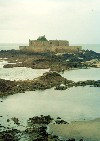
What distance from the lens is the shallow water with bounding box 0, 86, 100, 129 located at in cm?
2556

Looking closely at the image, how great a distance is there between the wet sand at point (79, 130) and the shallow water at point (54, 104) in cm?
195

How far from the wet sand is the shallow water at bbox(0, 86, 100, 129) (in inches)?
76.8

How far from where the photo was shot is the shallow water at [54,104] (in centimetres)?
2556

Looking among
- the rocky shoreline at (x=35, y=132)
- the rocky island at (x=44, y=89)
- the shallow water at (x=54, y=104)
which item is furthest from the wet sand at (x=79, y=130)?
the shallow water at (x=54, y=104)

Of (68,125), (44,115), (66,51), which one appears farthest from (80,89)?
(66,51)

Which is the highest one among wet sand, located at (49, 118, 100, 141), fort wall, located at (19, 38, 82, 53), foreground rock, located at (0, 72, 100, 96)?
fort wall, located at (19, 38, 82, 53)

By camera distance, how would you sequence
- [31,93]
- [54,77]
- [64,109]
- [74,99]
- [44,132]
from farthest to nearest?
[54,77] < [31,93] < [74,99] < [64,109] < [44,132]

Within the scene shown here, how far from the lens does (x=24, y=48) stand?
96000 millimetres

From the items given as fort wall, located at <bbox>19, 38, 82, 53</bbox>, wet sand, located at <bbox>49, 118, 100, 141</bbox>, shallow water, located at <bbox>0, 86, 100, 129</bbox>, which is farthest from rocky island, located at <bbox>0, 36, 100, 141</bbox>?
fort wall, located at <bbox>19, 38, 82, 53</bbox>

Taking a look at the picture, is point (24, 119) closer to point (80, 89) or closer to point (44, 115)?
point (44, 115)

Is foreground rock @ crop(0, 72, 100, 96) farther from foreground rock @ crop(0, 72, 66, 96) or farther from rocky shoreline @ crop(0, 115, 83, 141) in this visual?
rocky shoreline @ crop(0, 115, 83, 141)

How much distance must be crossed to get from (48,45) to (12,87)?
5427 cm

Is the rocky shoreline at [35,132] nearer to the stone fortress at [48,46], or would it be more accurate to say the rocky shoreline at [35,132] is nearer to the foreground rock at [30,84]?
the foreground rock at [30,84]

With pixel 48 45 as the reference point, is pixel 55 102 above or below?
below
